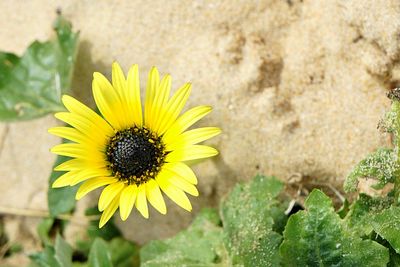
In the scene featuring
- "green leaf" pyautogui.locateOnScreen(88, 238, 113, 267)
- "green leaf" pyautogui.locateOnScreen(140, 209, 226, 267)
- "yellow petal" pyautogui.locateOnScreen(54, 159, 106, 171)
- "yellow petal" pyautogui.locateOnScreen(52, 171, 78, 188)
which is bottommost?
"green leaf" pyautogui.locateOnScreen(88, 238, 113, 267)

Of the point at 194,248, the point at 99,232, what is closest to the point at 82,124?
the point at 194,248

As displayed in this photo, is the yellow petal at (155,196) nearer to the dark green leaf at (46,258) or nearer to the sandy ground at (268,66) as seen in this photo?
the sandy ground at (268,66)

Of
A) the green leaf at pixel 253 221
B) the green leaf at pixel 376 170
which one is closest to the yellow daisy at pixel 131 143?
the green leaf at pixel 253 221

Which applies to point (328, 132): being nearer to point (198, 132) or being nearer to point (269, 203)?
point (269, 203)

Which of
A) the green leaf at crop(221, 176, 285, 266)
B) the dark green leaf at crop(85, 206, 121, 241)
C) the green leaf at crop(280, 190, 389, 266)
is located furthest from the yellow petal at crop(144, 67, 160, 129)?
the dark green leaf at crop(85, 206, 121, 241)

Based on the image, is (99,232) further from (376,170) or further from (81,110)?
(376,170)

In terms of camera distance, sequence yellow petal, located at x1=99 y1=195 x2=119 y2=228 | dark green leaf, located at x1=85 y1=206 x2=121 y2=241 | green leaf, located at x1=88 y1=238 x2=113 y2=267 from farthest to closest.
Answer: dark green leaf, located at x1=85 y1=206 x2=121 y2=241
green leaf, located at x1=88 y1=238 x2=113 y2=267
yellow petal, located at x1=99 y1=195 x2=119 y2=228

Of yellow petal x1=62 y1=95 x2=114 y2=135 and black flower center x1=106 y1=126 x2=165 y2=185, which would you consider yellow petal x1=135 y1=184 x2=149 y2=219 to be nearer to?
black flower center x1=106 y1=126 x2=165 y2=185
